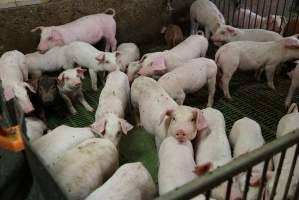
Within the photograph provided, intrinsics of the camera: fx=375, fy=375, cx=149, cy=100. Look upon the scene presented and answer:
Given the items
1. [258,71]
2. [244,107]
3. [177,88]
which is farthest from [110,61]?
[258,71]

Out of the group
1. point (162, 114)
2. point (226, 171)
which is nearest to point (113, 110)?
point (162, 114)

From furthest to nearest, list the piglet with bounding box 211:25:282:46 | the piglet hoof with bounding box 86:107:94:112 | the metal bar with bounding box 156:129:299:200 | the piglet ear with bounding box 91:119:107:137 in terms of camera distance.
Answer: the piglet with bounding box 211:25:282:46
the piglet hoof with bounding box 86:107:94:112
the piglet ear with bounding box 91:119:107:137
the metal bar with bounding box 156:129:299:200

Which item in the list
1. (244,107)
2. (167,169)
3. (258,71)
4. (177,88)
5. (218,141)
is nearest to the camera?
(167,169)

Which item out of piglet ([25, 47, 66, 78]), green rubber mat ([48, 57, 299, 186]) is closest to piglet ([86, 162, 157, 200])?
green rubber mat ([48, 57, 299, 186])

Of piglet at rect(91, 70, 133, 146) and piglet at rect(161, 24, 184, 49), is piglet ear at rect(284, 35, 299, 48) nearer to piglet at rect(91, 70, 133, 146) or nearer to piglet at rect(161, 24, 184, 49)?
piglet at rect(161, 24, 184, 49)

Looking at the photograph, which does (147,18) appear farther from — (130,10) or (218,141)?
(218,141)

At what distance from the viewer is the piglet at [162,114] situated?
111 inches

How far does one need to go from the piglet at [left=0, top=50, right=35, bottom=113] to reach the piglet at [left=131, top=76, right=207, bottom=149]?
1.00 m

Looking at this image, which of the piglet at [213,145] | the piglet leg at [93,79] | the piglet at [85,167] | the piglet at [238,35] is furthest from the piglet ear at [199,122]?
the piglet at [238,35]

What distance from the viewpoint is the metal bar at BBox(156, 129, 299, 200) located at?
135cm

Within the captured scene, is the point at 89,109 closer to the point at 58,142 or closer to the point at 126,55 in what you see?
the point at 126,55

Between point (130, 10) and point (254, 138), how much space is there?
293 cm

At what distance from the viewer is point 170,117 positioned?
294 cm

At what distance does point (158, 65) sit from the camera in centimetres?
389
